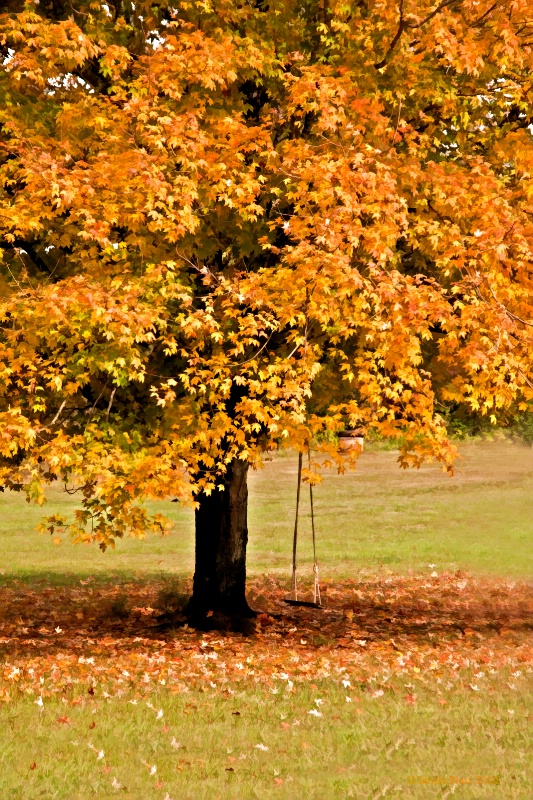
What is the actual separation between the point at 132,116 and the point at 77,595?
12.4 metres

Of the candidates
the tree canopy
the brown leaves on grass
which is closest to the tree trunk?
the brown leaves on grass

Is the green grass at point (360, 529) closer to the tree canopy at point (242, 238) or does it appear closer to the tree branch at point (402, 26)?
the tree canopy at point (242, 238)

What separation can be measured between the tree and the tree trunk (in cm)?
290

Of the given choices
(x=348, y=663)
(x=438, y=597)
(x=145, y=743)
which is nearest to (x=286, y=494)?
(x=438, y=597)

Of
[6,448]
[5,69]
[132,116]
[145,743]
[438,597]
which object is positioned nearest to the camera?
[145,743]

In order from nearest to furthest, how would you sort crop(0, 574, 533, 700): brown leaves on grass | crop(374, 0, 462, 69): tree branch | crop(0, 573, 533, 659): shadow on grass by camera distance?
crop(0, 574, 533, 700): brown leaves on grass
crop(374, 0, 462, 69): tree branch
crop(0, 573, 533, 659): shadow on grass

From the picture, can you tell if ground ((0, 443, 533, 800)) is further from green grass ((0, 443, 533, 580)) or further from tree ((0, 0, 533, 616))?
tree ((0, 0, 533, 616))

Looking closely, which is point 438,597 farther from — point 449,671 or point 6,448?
point 6,448

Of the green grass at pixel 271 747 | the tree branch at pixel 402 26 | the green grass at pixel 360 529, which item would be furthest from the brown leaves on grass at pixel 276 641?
the tree branch at pixel 402 26

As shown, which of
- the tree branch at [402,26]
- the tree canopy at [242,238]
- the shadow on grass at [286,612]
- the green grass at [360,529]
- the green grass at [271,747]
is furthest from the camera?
the green grass at [360,529]

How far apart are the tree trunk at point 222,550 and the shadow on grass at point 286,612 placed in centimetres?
60

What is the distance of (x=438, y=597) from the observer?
853 inches

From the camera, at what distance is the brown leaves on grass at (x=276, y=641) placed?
12078 mm

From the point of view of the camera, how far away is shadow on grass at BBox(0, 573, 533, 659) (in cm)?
1609
